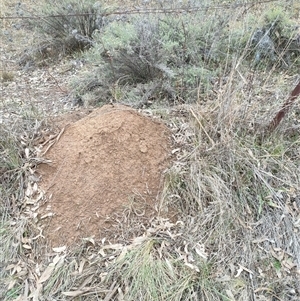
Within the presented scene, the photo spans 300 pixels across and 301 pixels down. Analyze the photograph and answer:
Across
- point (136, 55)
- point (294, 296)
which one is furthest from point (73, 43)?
point (294, 296)

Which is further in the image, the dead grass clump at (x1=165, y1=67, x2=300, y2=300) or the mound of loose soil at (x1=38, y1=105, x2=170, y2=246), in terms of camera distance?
the mound of loose soil at (x1=38, y1=105, x2=170, y2=246)

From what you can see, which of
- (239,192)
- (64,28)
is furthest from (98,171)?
(64,28)

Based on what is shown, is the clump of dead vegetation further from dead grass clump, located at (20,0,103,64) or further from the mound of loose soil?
dead grass clump, located at (20,0,103,64)

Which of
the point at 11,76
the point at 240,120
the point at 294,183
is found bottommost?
the point at 11,76

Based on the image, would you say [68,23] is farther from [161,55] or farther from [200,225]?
[200,225]

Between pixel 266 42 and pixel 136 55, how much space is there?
114 centimetres

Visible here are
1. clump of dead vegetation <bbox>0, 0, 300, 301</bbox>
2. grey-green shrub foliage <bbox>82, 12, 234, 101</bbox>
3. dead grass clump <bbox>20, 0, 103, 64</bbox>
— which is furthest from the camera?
dead grass clump <bbox>20, 0, 103, 64</bbox>

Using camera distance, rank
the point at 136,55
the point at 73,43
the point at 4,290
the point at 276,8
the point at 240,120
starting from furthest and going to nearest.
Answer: the point at 73,43 → the point at 276,8 → the point at 136,55 → the point at 240,120 → the point at 4,290

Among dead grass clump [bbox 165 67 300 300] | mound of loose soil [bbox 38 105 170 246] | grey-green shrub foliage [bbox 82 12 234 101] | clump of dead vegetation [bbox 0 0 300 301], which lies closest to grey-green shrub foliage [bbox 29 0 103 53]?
grey-green shrub foliage [bbox 82 12 234 101]

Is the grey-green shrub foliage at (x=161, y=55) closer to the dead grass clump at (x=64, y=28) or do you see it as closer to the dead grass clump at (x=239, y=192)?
the dead grass clump at (x=239, y=192)

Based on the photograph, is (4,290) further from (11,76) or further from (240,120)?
(11,76)

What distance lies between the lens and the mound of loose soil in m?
2.22

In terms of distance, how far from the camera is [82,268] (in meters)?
2.05

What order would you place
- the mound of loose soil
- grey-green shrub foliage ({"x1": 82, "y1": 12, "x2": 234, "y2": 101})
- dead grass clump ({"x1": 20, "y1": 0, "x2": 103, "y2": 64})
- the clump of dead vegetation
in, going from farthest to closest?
dead grass clump ({"x1": 20, "y1": 0, "x2": 103, "y2": 64}) < grey-green shrub foliage ({"x1": 82, "y1": 12, "x2": 234, "y2": 101}) < the mound of loose soil < the clump of dead vegetation
